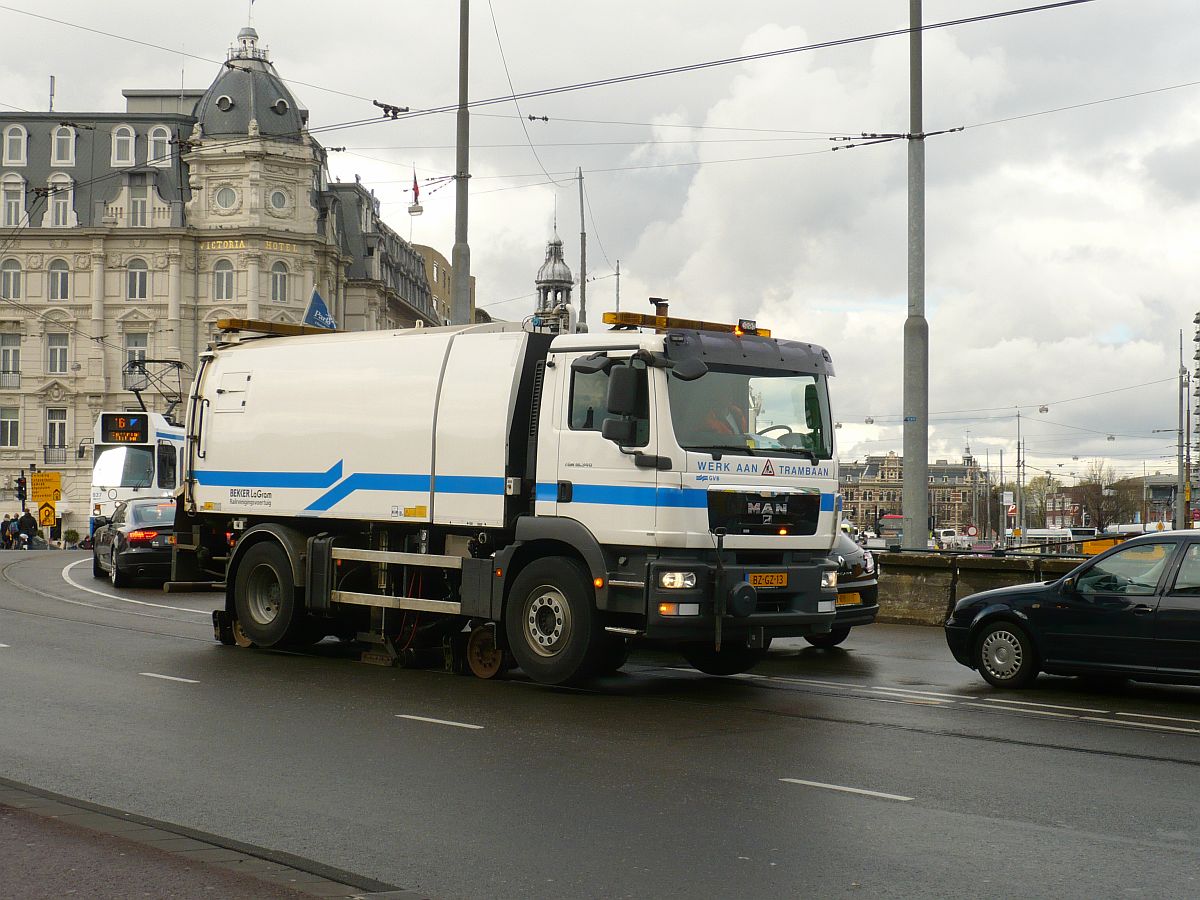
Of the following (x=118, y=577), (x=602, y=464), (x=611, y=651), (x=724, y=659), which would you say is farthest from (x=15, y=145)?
(x=611, y=651)

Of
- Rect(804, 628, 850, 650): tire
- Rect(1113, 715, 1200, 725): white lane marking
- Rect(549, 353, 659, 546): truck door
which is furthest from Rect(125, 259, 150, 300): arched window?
Rect(1113, 715, 1200, 725): white lane marking

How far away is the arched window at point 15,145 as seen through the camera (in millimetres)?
77250

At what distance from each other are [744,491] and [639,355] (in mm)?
1452

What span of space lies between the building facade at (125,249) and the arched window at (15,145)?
2.1 inches

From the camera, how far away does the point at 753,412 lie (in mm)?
12438

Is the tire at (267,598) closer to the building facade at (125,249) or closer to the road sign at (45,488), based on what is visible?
the road sign at (45,488)

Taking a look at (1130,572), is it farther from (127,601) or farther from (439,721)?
(127,601)

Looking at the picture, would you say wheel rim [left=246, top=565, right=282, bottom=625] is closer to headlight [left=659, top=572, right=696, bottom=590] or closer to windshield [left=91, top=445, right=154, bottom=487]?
headlight [left=659, top=572, right=696, bottom=590]

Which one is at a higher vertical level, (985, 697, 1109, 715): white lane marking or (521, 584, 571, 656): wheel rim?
(521, 584, 571, 656): wheel rim

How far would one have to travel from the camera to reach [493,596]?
12.7m

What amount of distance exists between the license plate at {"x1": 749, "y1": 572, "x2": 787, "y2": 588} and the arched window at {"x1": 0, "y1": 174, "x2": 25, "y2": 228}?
73.2 metres

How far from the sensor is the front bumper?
11.6 meters

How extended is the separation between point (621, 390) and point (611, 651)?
2254mm

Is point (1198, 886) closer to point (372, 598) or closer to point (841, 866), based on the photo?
point (841, 866)
